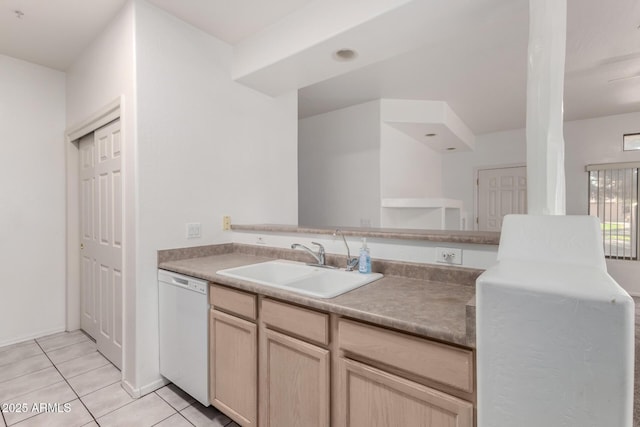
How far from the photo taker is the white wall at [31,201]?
8.27 ft

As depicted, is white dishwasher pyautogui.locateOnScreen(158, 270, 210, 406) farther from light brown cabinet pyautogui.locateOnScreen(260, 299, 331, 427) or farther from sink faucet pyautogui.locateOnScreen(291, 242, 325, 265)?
sink faucet pyautogui.locateOnScreen(291, 242, 325, 265)

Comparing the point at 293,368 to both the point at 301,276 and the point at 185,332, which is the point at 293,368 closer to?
the point at 301,276

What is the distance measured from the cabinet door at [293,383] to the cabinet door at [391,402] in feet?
0.31

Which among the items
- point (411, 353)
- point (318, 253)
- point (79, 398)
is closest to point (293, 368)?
point (411, 353)

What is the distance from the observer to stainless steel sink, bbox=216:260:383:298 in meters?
→ 1.49

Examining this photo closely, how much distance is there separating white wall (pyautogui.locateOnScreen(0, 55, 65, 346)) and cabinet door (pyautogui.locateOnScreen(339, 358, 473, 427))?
9.98 feet

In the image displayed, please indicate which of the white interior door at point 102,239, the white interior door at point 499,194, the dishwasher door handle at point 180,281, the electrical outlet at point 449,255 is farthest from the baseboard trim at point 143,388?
the white interior door at point 499,194

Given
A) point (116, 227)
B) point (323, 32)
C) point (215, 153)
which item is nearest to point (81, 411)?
point (116, 227)

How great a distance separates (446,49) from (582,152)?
3.61 m

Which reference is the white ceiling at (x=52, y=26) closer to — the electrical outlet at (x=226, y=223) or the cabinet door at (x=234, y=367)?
the electrical outlet at (x=226, y=223)

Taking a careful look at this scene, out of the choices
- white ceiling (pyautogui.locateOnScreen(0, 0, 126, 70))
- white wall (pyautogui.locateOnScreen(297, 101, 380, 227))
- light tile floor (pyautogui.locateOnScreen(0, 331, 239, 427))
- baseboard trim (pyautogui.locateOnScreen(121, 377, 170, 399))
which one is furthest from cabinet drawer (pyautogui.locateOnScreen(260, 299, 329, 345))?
white wall (pyautogui.locateOnScreen(297, 101, 380, 227))

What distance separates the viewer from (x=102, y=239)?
7.77 ft

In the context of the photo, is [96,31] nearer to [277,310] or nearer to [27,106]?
[27,106]

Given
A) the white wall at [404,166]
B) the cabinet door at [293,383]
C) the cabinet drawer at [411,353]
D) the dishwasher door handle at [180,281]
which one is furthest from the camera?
the white wall at [404,166]
